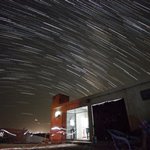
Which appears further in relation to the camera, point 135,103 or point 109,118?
point 109,118

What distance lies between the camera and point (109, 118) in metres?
11.1

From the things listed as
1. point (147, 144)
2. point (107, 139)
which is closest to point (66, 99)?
point (107, 139)

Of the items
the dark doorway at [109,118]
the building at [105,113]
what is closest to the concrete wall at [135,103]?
the building at [105,113]

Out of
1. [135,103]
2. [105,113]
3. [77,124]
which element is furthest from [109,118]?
[77,124]

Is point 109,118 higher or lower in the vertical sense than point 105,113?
lower

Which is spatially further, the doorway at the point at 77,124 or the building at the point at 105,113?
the doorway at the point at 77,124

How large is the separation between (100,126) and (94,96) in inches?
80.4

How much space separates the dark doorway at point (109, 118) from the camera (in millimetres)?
10038

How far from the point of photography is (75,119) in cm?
1717

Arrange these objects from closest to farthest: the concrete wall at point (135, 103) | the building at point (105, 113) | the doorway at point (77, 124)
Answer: the concrete wall at point (135, 103)
the building at point (105, 113)
the doorway at point (77, 124)

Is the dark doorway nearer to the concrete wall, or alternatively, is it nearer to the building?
the building

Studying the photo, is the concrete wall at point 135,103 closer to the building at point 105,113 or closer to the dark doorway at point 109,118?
the building at point 105,113

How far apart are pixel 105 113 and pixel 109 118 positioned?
419mm

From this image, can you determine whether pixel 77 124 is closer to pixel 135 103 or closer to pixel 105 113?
pixel 105 113
